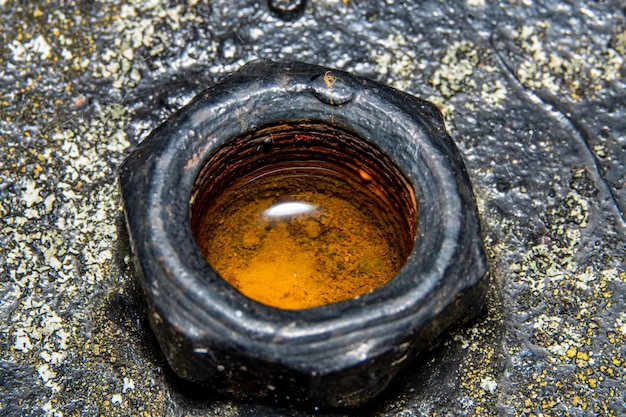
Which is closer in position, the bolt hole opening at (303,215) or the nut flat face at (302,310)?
the nut flat face at (302,310)

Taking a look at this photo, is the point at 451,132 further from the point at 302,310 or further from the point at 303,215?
the point at 302,310

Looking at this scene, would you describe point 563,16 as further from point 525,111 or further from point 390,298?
point 390,298

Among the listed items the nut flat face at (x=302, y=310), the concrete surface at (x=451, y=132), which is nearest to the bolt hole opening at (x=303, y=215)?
the nut flat face at (x=302, y=310)

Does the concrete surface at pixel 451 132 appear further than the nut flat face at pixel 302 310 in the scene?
Yes

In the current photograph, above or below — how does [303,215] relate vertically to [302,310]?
below

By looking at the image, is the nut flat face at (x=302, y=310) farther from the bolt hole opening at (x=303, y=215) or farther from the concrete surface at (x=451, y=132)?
the concrete surface at (x=451, y=132)

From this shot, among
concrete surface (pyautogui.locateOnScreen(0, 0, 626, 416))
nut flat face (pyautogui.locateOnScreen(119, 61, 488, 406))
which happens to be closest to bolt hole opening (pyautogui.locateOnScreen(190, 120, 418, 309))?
nut flat face (pyautogui.locateOnScreen(119, 61, 488, 406))

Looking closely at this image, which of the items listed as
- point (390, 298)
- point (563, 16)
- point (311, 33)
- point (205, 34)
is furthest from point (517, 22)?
point (390, 298)

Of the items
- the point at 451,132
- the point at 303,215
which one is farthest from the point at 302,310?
the point at 451,132
